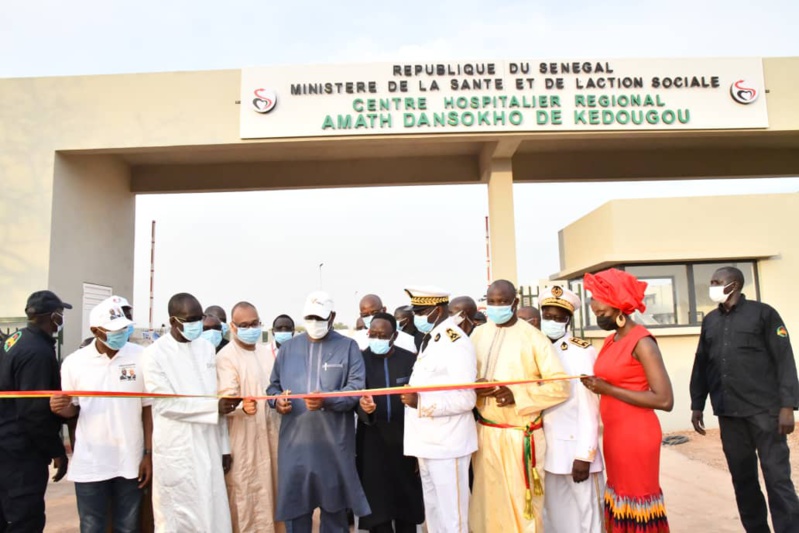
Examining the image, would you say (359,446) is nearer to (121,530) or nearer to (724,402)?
(121,530)

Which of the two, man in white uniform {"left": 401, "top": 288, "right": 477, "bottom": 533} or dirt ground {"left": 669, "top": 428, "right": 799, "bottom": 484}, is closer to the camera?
man in white uniform {"left": 401, "top": 288, "right": 477, "bottom": 533}

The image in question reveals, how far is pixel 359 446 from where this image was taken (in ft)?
14.4

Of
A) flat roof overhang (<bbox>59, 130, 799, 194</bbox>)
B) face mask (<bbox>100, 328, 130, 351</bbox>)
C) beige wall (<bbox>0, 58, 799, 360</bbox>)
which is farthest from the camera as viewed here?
flat roof overhang (<bbox>59, 130, 799, 194</bbox>)

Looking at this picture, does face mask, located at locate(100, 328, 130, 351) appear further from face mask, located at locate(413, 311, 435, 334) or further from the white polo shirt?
face mask, located at locate(413, 311, 435, 334)

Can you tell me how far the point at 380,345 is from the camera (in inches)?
169

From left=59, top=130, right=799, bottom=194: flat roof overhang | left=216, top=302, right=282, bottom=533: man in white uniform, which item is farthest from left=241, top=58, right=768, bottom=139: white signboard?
left=216, top=302, right=282, bottom=533: man in white uniform

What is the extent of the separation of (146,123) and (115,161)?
7.48ft

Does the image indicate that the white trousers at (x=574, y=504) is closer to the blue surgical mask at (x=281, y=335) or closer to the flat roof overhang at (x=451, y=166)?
the blue surgical mask at (x=281, y=335)

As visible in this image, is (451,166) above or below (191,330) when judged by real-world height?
above

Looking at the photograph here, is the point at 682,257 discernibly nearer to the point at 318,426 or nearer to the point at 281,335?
the point at 281,335

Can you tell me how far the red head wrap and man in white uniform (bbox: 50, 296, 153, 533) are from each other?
3.11m

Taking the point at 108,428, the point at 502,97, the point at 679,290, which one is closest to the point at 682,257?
the point at 679,290

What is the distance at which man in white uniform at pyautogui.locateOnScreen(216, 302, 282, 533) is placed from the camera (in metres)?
4.01

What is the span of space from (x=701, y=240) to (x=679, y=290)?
0.92 m
